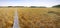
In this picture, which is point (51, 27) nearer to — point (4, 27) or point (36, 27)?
point (36, 27)

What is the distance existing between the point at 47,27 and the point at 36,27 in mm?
52

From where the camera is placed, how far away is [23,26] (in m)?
0.58

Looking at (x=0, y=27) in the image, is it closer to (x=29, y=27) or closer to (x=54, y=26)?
(x=29, y=27)

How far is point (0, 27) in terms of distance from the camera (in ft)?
1.83

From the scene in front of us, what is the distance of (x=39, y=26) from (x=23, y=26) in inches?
3.1

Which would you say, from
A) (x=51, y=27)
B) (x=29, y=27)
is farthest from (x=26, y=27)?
(x=51, y=27)

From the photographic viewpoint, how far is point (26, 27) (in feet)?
1.83

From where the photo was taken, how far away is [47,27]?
55cm

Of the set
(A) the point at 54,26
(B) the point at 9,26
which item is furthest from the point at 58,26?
(B) the point at 9,26

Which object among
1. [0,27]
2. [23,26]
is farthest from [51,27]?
[0,27]

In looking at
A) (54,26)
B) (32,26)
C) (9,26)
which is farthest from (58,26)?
(9,26)

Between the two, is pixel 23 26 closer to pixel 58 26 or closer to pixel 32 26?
pixel 32 26

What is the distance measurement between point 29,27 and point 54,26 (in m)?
0.12

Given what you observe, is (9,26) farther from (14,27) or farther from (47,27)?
(47,27)
